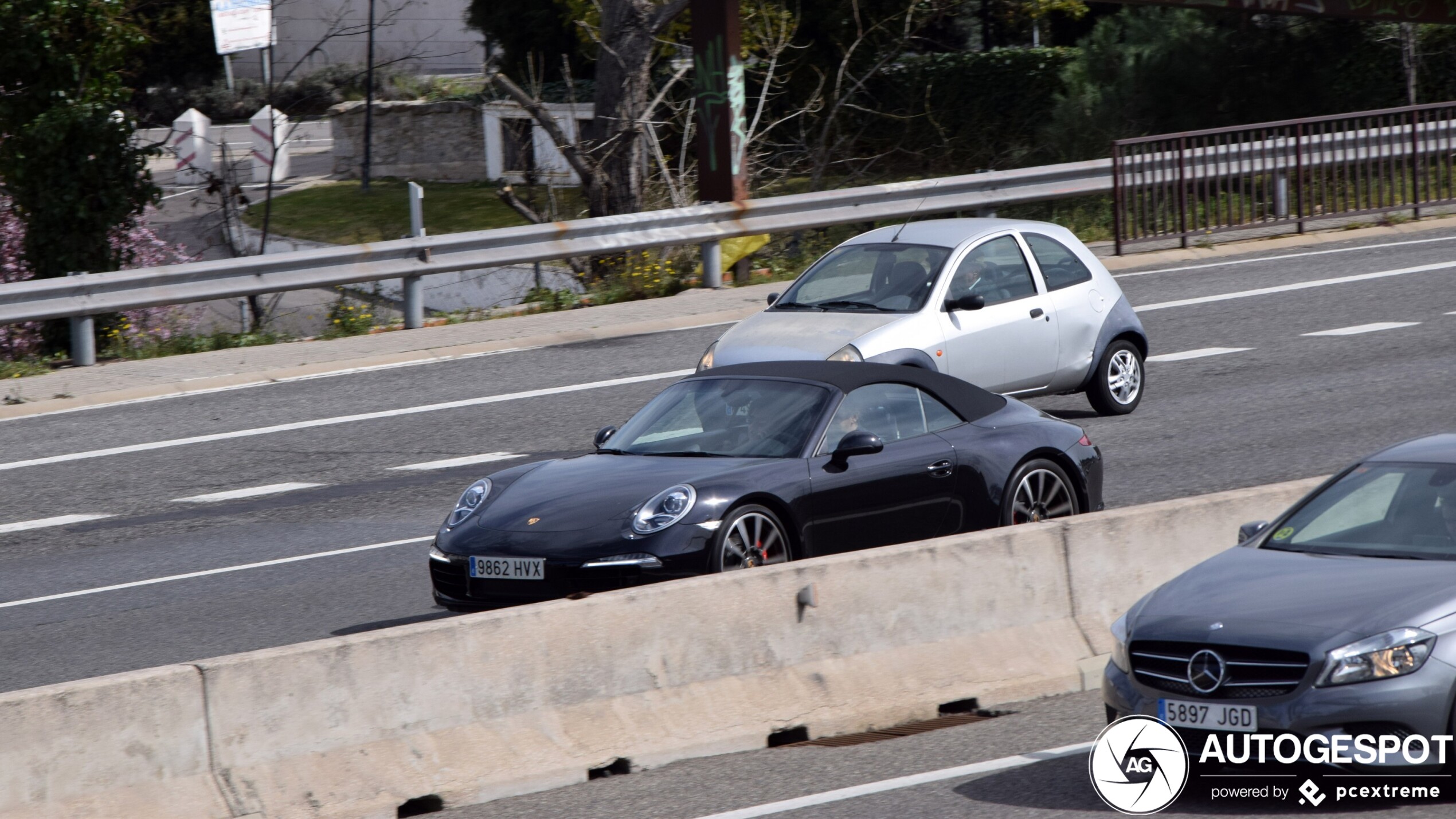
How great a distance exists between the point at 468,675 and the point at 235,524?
5.49 meters

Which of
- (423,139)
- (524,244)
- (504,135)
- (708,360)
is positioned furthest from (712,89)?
(423,139)

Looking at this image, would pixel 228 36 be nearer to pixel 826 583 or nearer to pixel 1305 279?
pixel 1305 279

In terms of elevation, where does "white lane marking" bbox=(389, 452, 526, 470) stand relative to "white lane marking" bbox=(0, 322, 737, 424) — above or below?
below

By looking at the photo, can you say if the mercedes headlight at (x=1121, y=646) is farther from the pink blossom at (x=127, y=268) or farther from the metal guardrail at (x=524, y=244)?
the pink blossom at (x=127, y=268)

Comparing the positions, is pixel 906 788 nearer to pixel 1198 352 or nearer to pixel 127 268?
pixel 1198 352

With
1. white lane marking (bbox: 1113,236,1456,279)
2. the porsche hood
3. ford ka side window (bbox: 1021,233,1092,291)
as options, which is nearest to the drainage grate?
the porsche hood

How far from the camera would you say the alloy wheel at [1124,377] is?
45.5ft

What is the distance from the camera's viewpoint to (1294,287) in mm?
19125

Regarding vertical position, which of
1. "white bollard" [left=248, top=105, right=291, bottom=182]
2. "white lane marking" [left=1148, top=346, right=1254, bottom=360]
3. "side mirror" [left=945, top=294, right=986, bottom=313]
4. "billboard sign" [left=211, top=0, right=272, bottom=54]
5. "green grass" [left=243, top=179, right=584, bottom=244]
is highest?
"billboard sign" [left=211, top=0, right=272, bottom=54]

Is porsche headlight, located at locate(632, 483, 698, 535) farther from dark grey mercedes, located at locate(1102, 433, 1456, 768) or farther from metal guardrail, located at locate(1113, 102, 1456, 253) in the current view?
metal guardrail, located at locate(1113, 102, 1456, 253)

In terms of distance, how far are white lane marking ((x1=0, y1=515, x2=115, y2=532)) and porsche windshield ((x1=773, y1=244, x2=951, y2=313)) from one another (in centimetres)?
521

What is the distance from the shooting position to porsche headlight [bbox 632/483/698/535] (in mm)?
8289

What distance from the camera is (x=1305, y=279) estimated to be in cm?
1955

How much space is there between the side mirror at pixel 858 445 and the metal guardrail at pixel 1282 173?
1315cm
